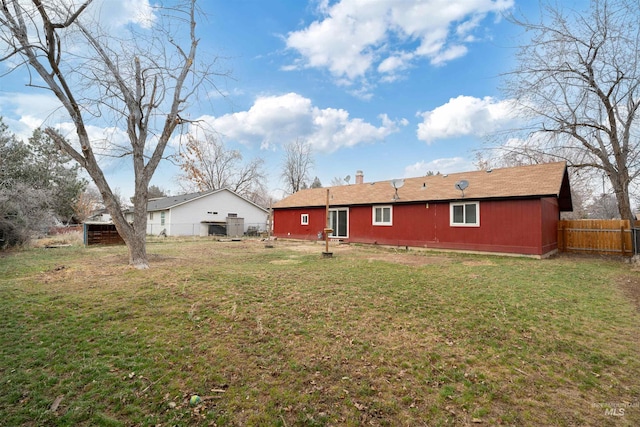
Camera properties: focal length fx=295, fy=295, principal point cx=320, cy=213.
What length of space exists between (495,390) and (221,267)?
23.5 ft

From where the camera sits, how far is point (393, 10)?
1095 centimetres

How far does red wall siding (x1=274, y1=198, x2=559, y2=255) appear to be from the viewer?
11.4 metres

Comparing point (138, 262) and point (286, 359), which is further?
point (138, 262)

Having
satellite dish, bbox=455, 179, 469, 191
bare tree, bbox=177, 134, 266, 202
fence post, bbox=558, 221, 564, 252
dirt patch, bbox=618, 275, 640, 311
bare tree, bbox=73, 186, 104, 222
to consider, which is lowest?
dirt patch, bbox=618, 275, 640, 311

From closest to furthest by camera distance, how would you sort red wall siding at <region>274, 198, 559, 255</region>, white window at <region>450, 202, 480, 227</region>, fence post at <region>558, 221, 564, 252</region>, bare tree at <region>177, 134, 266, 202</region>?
red wall siding at <region>274, 198, 559, 255</region> → white window at <region>450, 202, 480, 227</region> → fence post at <region>558, 221, 564, 252</region> → bare tree at <region>177, 134, 266, 202</region>

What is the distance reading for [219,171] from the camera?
125ft

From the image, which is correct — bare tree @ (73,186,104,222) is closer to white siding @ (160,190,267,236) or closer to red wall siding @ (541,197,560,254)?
white siding @ (160,190,267,236)

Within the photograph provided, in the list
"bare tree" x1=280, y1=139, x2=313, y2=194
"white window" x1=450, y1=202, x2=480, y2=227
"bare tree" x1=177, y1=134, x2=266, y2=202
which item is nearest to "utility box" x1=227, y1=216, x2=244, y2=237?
"bare tree" x1=177, y1=134, x2=266, y2=202

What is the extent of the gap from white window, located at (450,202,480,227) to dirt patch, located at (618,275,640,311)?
16.7 feet

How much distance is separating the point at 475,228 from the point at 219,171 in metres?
32.8

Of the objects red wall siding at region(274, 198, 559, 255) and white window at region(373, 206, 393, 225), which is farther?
white window at region(373, 206, 393, 225)

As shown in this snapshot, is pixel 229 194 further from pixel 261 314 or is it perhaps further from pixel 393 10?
pixel 261 314

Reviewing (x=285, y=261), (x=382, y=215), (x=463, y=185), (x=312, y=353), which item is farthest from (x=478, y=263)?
(x=312, y=353)

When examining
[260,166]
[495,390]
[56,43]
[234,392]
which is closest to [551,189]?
[495,390]
